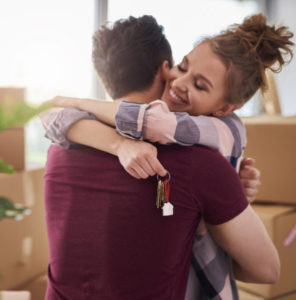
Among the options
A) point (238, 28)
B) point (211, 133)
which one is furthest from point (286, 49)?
point (211, 133)

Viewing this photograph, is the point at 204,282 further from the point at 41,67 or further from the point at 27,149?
the point at 41,67

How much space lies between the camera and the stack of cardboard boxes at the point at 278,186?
1.63m

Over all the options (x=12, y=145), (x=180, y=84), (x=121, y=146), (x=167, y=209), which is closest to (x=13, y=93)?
(x=12, y=145)

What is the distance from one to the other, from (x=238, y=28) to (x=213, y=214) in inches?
17.9

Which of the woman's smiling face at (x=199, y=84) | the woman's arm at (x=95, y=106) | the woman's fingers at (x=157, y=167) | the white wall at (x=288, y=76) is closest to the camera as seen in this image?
the woman's fingers at (x=157, y=167)

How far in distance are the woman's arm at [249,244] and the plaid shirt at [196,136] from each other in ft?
0.14

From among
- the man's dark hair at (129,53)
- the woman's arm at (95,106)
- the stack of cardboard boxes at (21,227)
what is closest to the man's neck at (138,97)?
the man's dark hair at (129,53)

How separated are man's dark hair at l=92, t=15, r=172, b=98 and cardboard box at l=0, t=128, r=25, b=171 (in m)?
0.63

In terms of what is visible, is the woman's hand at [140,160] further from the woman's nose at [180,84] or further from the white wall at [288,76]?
the white wall at [288,76]

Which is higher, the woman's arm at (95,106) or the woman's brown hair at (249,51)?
the woman's brown hair at (249,51)

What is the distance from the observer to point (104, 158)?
844 millimetres

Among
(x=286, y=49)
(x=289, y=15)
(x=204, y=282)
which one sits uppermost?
(x=289, y=15)

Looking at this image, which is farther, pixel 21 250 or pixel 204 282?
pixel 21 250

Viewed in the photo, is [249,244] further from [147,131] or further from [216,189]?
[147,131]
